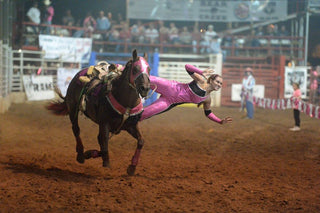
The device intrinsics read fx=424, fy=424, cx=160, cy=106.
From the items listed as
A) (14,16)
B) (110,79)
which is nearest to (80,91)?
(110,79)

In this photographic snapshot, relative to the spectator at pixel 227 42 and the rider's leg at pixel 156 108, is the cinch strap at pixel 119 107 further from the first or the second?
the spectator at pixel 227 42

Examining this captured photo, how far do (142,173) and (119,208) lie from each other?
5.35 ft

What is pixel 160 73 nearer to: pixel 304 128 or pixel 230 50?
pixel 230 50

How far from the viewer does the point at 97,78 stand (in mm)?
5879

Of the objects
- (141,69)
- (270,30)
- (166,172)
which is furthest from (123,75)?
(270,30)

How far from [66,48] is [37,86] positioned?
2.06m

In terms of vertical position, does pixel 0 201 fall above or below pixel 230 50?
below

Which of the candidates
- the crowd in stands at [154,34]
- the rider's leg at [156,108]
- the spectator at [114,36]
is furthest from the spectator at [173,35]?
the rider's leg at [156,108]

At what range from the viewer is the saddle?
5.38 meters

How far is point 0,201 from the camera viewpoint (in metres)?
4.17

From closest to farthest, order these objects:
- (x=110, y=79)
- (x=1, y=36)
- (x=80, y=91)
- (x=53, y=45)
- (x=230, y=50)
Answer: (x=110, y=79), (x=80, y=91), (x=1, y=36), (x=53, y=45), (x=230, y=50)

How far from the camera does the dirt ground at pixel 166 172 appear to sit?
4238mm

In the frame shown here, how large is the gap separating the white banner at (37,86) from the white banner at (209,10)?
240 inches

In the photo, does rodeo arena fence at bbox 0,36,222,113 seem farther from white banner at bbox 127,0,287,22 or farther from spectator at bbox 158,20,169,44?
white banner at bbox 127,0,287,22
